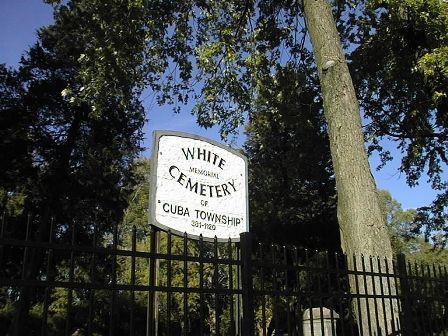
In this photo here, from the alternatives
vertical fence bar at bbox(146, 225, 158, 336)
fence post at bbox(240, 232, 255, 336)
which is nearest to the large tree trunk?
fence post at bbox(240, 232, 255, 336)

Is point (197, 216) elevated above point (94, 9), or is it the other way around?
point (94, 9)

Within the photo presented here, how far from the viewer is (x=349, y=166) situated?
301 inches

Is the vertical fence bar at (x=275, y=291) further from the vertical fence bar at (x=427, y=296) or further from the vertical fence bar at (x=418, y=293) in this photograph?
the vertical fence bar at (x=427, y=296)

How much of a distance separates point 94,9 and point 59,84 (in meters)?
15.9

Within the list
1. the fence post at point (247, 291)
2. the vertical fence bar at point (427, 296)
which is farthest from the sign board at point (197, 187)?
the vertical fence bar at point (427, 296)

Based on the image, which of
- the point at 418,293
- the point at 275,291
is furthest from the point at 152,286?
the point at 418,293

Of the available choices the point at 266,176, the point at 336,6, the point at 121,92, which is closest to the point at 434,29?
the point at 336,6

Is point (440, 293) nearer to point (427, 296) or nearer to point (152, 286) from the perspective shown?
point (427, 296)

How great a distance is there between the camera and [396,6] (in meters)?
12.5

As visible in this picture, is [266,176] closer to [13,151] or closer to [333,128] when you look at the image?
[13,151]

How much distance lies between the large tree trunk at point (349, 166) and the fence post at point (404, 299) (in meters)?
0.39

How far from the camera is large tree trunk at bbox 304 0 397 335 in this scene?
7.11 meters

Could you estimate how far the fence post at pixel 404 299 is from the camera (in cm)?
600

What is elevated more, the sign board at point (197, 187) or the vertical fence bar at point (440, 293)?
the sign board at point (197, 187)
